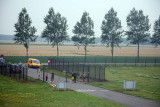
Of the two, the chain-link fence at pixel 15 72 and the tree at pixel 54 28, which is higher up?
the tree at pixel 54 28

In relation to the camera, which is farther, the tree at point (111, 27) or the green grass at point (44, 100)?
the tree at point (111, 27)

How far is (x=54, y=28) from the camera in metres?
70.6

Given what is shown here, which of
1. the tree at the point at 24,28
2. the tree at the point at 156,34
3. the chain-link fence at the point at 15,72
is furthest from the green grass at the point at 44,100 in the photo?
A: the tree at the point at 156,34

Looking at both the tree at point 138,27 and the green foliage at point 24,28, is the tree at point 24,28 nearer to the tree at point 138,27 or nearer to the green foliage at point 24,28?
the green foliage at point 24,28

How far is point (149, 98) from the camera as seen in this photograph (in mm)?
23922

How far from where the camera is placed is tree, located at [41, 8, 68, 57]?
232ft

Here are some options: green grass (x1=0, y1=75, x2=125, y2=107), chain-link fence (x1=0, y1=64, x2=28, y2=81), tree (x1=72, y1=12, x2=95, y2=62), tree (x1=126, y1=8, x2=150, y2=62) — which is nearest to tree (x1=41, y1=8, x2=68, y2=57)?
tree (x1=72, y1=12, x2=95, y2=62)

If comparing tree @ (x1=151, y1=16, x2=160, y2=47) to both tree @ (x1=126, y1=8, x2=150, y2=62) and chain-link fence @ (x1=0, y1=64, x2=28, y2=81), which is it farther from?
chain-link fence @ (x1=0, y1=64, x2=28, y2=81)

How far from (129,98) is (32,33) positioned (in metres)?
47.9

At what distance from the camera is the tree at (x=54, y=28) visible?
70.8 m

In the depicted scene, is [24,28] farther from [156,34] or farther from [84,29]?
[156,34]

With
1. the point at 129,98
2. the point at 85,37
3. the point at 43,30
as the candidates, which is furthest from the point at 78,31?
the point at 129,98

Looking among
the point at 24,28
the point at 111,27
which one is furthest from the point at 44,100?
the point at 111,27

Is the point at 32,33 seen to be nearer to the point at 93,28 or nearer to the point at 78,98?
the point at 93,28
